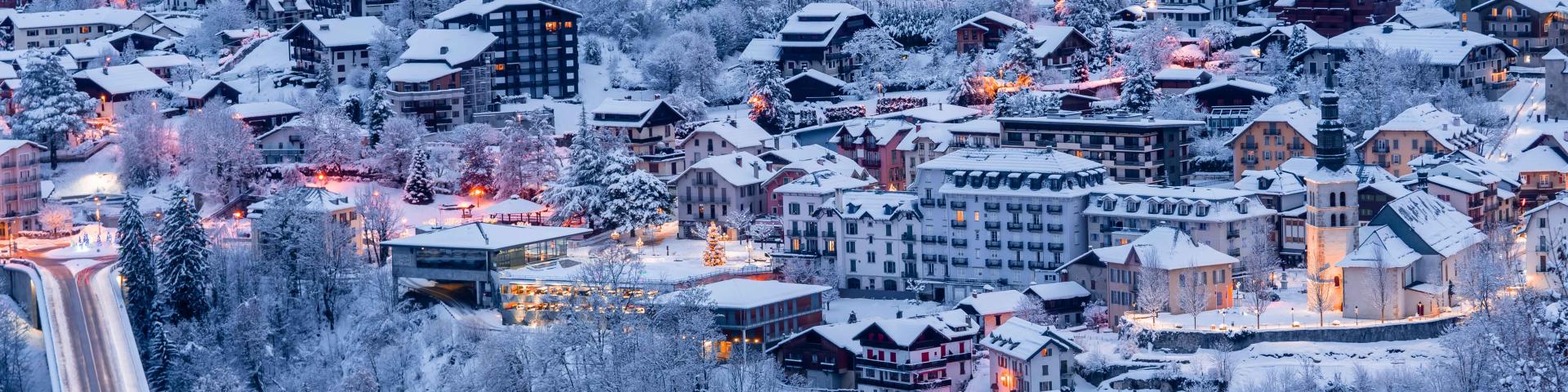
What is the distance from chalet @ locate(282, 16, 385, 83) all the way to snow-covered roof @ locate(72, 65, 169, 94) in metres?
6.41

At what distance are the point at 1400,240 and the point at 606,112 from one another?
133ft

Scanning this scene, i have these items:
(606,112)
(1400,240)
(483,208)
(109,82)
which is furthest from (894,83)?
(1400,240)

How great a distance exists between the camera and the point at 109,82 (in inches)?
5167

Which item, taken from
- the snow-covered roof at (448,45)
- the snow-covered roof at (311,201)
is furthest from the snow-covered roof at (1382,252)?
the snow-covered roof at (448,45)

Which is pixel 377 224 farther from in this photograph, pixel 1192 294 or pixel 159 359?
pixel 1192 294

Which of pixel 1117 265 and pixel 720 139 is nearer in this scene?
pixel 1117 265

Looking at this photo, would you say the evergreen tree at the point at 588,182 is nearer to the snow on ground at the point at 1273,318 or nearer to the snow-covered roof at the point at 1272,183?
the snow-covered roof at the point at 1272,183

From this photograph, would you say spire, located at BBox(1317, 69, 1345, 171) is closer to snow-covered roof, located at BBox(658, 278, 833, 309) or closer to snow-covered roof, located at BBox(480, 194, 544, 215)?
snow-covered roof, located at BBox(658, 278, 833, 309)

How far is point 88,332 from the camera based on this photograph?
97562 millimetres

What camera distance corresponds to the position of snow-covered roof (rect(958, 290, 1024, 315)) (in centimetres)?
9062

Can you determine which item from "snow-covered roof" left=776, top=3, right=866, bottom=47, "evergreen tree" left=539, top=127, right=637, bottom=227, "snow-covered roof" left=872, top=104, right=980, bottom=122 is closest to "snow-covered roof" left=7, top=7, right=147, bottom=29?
"snow-covered roof" left=776, top=3, right=866, bottom=47

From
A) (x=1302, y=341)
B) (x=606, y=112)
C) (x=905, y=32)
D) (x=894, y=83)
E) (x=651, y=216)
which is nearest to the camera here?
(x=1302, y=341)

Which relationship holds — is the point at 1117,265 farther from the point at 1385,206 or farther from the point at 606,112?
the point at 606,112

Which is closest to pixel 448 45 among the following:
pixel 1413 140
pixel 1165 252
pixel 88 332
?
pixel 88 332
